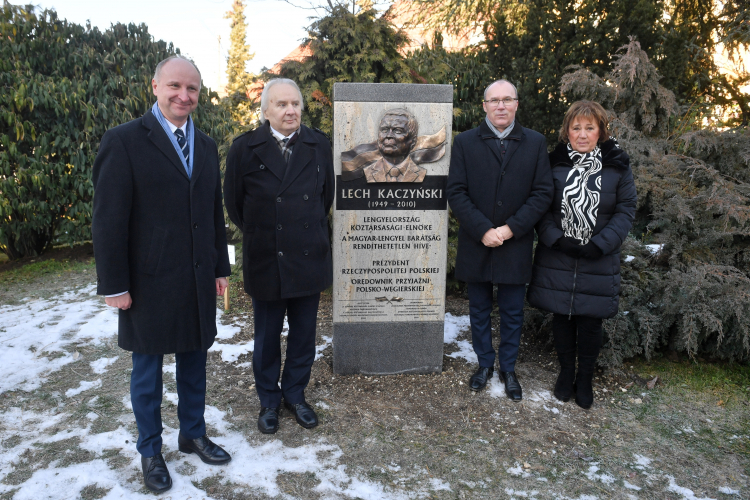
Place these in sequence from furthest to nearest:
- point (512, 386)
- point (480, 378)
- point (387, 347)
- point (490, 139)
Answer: point (387, 347)
point (480, 378)
point (512, 386)
point (490, 139)

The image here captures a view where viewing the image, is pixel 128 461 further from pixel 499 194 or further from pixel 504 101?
pixel 504 101

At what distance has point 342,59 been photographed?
16.3 feet

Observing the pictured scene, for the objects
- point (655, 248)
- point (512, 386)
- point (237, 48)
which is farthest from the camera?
point (237, 48)

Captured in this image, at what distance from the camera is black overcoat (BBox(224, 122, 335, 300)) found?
9.39ft

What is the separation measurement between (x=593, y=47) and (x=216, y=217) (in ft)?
17.1

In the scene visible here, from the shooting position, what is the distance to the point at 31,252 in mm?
7289

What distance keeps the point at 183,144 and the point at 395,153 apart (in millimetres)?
1540

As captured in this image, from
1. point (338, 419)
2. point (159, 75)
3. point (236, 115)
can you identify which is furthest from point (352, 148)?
point (236, 115)

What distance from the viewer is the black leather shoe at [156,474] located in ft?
8.07

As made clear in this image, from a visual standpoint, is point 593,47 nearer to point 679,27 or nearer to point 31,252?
point 679,27

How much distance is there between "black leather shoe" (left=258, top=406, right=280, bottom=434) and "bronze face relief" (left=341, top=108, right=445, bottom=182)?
63.7 inches

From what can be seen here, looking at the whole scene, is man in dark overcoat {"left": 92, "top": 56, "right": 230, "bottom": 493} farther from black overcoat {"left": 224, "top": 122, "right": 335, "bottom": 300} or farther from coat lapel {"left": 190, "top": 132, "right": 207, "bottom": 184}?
black overcoat {"left": 224, "top": 122, "right": 335, "bottom": 300}

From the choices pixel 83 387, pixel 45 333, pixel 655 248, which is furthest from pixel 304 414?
pixel 655 248

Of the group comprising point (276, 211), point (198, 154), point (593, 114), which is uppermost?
point (593, 114)
